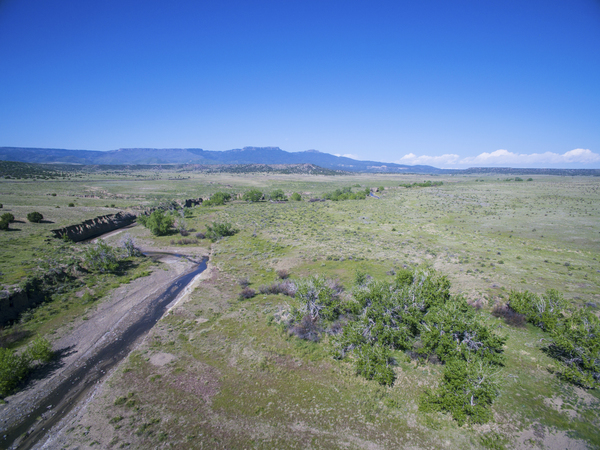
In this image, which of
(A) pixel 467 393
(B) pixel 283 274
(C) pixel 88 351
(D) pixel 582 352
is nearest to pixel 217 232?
(B) pixel 283 274

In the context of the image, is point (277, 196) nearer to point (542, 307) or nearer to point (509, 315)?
point (509, 315)

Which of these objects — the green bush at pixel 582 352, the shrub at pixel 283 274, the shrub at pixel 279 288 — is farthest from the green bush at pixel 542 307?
the shrub at pixel 283 274

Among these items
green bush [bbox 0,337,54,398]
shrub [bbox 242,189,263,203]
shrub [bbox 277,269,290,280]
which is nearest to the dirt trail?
green bush [bbox 0,337,54,398]

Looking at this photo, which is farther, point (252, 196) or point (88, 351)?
point (252, 196)

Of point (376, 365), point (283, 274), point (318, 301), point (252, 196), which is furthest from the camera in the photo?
point (252, 196)

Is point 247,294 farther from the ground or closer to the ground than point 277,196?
closer to the ground

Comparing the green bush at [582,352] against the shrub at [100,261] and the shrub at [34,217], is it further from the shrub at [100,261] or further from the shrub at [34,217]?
the shrub at [34,217]
